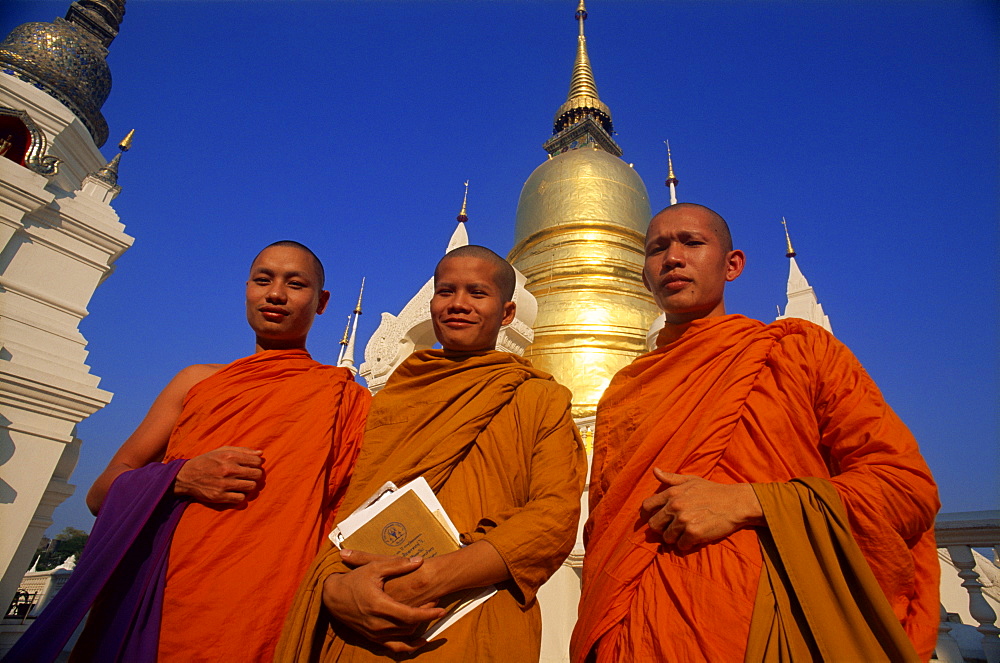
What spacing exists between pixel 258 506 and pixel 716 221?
2264 mm

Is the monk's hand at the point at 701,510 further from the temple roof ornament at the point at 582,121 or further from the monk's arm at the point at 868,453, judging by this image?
the temple roof ornament at the point at 582,121

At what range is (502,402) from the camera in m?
2.23

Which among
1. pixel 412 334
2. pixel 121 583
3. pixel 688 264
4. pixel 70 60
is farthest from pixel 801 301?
pixel 70 60

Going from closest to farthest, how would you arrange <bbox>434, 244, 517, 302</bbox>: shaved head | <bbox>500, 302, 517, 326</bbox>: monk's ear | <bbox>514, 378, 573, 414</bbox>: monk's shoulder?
<bbox>514, 378, 573, 414</bbox>: monk's shoulder
<bbox>434, 244, 517, 302</bbox>: shaved head
<bbox>500, 302, 517, 326</bbox>: monk's ear

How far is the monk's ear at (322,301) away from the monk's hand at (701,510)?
2.07 meters

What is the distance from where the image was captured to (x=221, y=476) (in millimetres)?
2111

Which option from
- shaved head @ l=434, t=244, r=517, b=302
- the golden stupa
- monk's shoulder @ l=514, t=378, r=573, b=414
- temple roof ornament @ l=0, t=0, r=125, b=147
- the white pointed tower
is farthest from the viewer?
the golden stupa

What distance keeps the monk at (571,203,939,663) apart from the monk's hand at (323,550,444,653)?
0.59 metres

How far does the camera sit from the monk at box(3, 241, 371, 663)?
1.97 metres

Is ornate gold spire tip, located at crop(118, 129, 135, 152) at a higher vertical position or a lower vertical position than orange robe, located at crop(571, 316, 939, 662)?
higher

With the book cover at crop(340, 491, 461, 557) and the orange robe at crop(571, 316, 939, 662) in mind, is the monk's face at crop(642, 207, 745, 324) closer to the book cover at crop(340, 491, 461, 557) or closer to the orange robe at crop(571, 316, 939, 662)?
the orange robe at crop(571, 316, 939, 662)

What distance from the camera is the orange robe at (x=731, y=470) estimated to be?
1675 millimetres

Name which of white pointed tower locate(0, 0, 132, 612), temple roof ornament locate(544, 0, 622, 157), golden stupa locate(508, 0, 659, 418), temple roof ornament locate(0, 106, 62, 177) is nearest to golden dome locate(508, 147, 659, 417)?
golden stupa locate(508, 0, 659, 418)

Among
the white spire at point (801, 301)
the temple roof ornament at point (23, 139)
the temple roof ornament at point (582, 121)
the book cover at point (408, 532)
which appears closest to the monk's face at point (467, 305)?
the book cover at point (408, 532)
